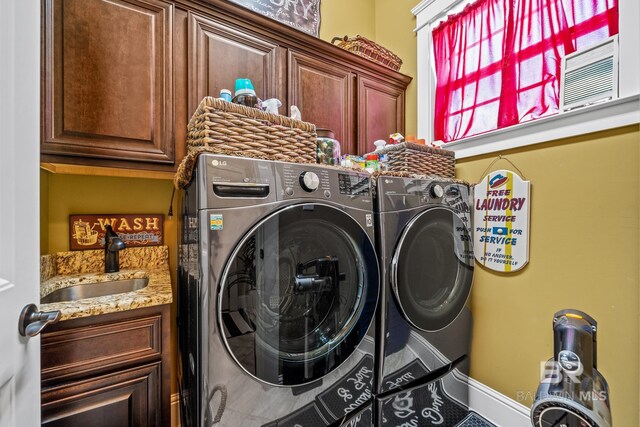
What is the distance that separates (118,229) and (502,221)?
204cm

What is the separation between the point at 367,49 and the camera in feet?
5.78

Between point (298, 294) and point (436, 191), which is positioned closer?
point (298, 294)

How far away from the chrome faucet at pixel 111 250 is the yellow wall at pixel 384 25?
1.95m

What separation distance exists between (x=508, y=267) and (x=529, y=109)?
0.84 m

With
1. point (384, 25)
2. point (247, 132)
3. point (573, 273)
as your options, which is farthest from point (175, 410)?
point (384, 25)

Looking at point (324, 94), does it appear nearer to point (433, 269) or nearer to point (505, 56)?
point (505, 56)

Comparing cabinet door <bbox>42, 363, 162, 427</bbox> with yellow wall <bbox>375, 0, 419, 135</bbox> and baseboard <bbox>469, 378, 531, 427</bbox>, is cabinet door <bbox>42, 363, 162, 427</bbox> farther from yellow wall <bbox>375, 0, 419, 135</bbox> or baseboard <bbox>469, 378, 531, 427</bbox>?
yellow wall <bbox>375, 0, 419, 135</bbox>

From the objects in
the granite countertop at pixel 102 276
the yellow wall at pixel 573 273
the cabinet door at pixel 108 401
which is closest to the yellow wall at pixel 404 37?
the yellow wall at pixel 573 273

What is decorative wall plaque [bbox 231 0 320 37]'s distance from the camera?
1577mm

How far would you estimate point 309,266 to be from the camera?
3.10 feet

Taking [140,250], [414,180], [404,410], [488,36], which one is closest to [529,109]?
[488,36]

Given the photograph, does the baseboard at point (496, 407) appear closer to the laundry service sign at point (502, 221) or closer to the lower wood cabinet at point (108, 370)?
the laundry service sign at point (502, 221)

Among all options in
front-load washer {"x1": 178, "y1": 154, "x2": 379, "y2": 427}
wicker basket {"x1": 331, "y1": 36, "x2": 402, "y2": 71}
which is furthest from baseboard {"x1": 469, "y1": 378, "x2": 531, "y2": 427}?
wicker basket {"x1": 331, "y1": 36, "x2": 402, "y2": 71}

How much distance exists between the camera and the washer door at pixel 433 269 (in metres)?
1.15
